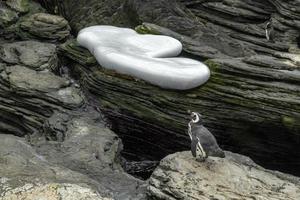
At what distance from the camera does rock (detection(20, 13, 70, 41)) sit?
15.6 meters

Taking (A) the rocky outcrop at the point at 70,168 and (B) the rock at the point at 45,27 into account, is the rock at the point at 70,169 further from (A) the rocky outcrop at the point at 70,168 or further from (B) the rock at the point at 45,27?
(B) the rock at the point at 45,27

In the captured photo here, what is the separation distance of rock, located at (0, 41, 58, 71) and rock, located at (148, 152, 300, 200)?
19.1 ft

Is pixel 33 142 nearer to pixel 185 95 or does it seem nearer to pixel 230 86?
pixel 185 95

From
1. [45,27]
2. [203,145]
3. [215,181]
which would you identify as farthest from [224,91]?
[45,27]

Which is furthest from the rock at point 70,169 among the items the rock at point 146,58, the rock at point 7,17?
the rock at point 7,17

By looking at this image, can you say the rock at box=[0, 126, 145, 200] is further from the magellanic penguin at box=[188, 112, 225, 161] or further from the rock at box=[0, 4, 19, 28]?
the rock at box=[0, 4, 19, 28]

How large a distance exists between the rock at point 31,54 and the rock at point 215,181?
5823 millimetres

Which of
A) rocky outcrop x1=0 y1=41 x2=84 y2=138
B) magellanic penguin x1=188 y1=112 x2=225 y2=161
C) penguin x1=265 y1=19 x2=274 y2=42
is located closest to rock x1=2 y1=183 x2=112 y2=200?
magellanic penguin x1=188 y1=112 x2=225 y2=161

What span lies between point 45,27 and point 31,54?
1.67 meters

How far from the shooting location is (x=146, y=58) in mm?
12523

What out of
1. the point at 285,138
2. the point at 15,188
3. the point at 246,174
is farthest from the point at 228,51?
the point at 15,188

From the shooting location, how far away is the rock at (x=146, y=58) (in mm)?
11969

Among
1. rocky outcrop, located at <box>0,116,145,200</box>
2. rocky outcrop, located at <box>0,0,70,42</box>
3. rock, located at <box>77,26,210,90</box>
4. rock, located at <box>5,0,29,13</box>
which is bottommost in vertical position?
rocky outcrop, located at <box>0,116,145,200</box>

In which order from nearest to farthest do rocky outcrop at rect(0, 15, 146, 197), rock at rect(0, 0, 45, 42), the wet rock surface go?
rocky outcrop at rect(0, 15, 146, 197) < the wet rock surface < rock at rect(0, 0, 45, 42)
